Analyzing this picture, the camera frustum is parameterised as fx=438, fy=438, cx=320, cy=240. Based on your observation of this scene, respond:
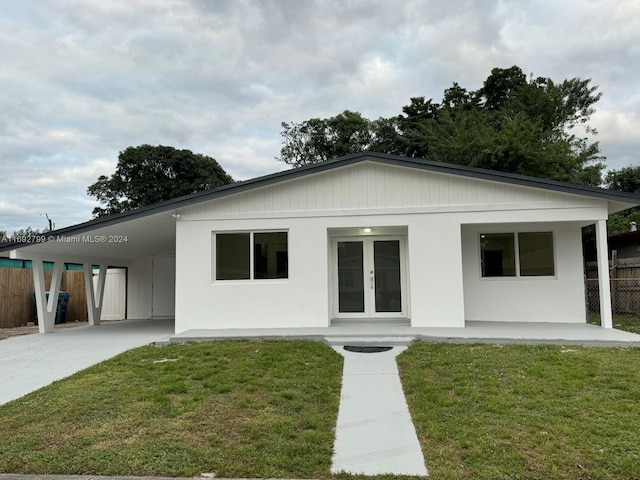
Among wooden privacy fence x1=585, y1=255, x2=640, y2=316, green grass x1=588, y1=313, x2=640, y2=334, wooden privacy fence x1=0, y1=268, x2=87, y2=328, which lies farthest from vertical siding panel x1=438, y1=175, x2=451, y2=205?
wooden privacy fence x1=0, y1=268, x2=87, y2=328

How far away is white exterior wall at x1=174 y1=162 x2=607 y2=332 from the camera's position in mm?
9234

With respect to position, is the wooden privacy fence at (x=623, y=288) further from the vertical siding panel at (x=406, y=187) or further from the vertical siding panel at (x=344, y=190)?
the vertical siding panel at (x=344, y=190)

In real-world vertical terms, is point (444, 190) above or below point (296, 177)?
below

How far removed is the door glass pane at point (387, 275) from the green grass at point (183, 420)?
3441mm

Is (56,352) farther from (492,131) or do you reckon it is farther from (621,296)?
(492,131)

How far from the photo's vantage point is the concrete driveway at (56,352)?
20.5 feet

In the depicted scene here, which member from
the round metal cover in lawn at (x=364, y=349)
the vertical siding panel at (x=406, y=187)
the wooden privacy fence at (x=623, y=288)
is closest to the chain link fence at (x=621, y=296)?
the wooden privacy fence at (x=623, y=288)

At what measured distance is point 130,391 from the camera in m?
5.37

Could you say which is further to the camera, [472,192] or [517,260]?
[517,260]

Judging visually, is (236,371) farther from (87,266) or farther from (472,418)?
(87,266)

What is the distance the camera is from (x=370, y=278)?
10094 millimetres

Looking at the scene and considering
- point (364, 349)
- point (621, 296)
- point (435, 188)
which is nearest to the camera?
point (364, 349)

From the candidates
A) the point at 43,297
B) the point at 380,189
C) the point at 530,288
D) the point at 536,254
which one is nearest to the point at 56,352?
the point at 43,297

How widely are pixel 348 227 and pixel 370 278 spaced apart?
1.36 meters
